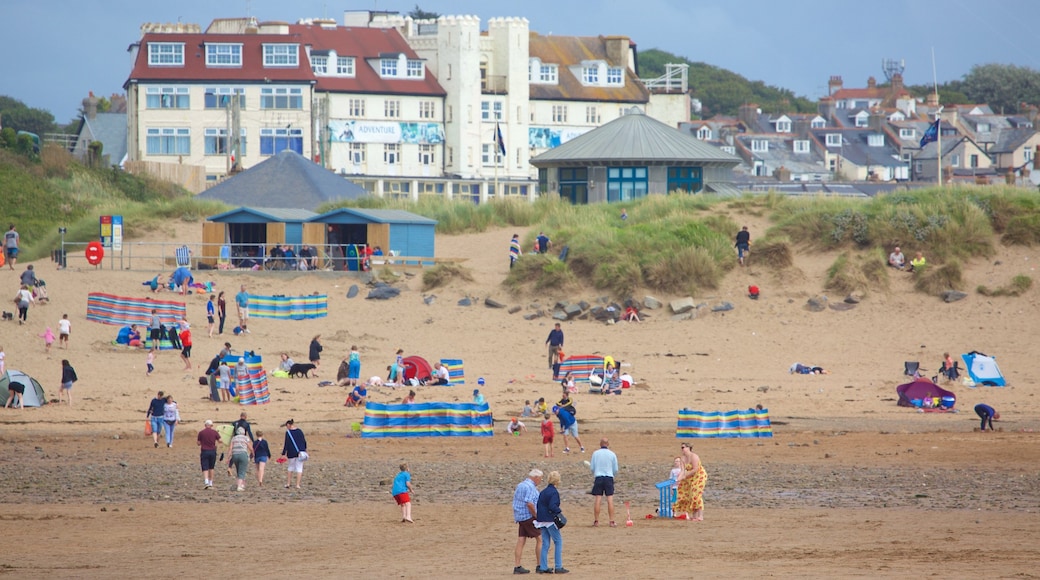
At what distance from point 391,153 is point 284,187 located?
2218cm

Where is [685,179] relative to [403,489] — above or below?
above

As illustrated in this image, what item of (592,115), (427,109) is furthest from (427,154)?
(592,115)

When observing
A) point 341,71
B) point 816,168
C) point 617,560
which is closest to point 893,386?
point 617,560

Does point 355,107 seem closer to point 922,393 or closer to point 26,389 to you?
point 26,389

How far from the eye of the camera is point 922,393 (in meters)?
28.3

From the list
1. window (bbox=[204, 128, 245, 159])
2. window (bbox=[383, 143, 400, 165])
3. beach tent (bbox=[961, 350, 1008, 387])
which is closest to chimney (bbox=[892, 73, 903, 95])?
window (bbox=[383, 143, 400, 165])

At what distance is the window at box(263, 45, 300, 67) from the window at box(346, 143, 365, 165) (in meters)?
5.05

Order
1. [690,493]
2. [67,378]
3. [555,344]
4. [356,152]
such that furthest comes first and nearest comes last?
[356,152]
[555,344]
[67,378]
[690,493]

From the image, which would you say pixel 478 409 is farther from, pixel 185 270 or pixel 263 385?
pixel 185 270

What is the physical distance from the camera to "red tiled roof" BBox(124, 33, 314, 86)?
223 feet

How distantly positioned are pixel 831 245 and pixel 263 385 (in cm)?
1937

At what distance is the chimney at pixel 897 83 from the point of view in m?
132

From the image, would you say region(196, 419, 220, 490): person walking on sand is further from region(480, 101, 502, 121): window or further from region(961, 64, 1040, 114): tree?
region(961, 64, 1040, 114): tree

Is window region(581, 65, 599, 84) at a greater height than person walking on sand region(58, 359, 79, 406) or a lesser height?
greater
